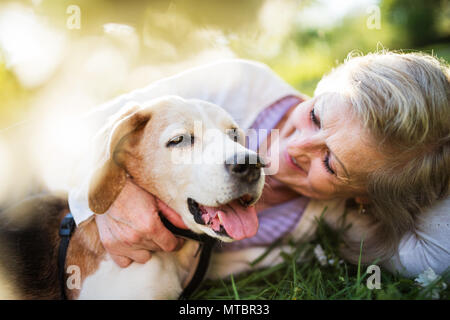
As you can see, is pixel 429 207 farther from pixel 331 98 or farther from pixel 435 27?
pixel 435 27

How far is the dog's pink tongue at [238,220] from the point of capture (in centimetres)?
219

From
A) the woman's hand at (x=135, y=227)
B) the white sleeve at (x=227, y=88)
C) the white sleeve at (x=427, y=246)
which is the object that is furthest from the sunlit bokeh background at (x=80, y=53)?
the white sleeve at (x=427, y=246)

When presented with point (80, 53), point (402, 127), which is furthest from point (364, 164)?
point (80, 53)

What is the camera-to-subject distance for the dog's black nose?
82.4 inches

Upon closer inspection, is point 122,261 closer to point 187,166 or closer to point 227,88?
point 187,166

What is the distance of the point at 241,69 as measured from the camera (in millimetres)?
3496

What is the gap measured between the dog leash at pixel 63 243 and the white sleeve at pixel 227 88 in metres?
0.78

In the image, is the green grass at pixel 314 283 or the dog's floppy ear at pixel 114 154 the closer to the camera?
the dog's floppy ear at pixel 114 154

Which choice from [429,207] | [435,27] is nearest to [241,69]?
[429,207]

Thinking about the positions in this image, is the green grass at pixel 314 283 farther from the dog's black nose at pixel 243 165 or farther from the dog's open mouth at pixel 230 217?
the dog's black nose at pixel 243 165

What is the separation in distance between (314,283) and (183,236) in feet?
3.52

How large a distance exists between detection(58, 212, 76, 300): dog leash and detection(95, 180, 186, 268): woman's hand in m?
0.23

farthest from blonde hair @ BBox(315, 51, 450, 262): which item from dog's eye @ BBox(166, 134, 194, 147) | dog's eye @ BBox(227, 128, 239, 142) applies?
dog's eye @ BBox(166, 134, 194, 147)

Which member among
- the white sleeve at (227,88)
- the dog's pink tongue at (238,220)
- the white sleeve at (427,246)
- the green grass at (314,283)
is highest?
the white sleeve at (227,88)
